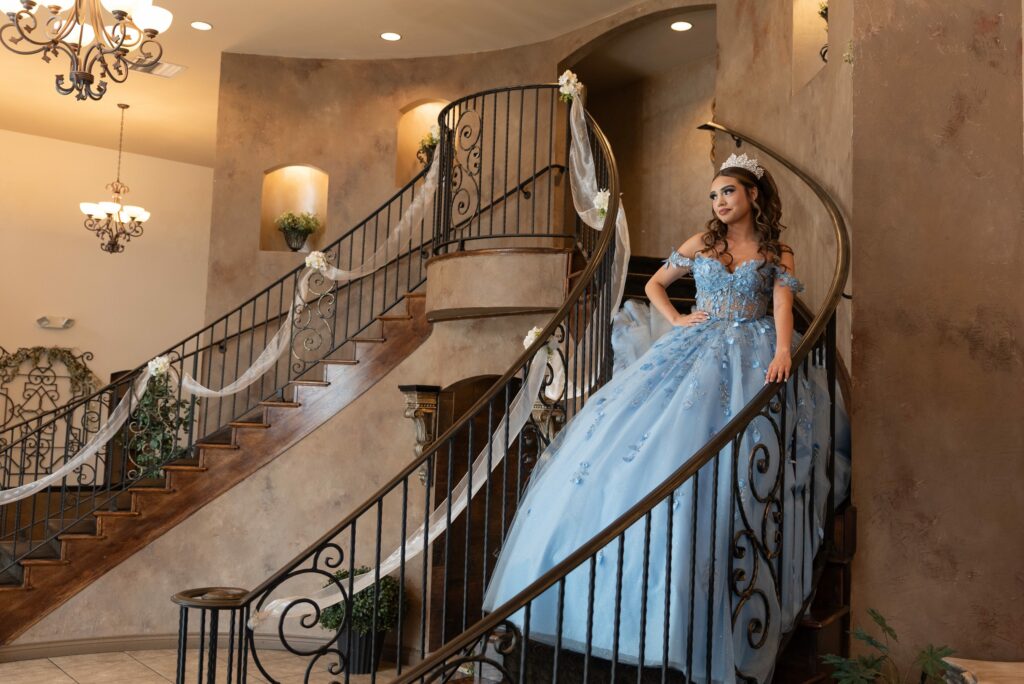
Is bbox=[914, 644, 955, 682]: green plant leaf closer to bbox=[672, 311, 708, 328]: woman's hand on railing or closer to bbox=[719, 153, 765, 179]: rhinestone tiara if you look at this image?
bbox=[672, 311, 708, 328]: woman's hand on railing

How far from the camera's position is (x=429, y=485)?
3.66m

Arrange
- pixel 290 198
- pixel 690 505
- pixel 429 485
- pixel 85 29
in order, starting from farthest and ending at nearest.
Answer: pixel 290 198, pixel 85 29, pixel 429 485, pixel 690 505

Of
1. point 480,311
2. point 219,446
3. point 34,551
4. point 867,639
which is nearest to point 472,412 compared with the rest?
point 867,639

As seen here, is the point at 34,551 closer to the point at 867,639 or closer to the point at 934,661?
the point at 867,639

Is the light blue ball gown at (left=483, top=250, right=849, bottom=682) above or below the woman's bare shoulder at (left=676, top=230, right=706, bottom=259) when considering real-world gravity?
below

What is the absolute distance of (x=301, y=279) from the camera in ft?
24.6

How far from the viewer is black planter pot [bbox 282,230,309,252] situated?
9.36 metres

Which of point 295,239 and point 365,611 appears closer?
point 365,611

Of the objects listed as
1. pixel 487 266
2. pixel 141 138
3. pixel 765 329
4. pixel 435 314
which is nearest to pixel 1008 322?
pixel 765 329

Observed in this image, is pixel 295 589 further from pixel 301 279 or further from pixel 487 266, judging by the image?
pixel 487 266

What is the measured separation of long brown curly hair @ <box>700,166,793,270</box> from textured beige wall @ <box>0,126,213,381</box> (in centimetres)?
861

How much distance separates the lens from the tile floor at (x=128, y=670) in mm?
6105

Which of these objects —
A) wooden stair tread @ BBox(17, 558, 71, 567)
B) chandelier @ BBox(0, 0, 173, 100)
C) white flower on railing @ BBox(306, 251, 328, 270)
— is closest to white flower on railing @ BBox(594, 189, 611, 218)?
chandelier @ BBox(0, 0, 173, 100)

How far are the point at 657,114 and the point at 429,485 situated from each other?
6857 millimetres
